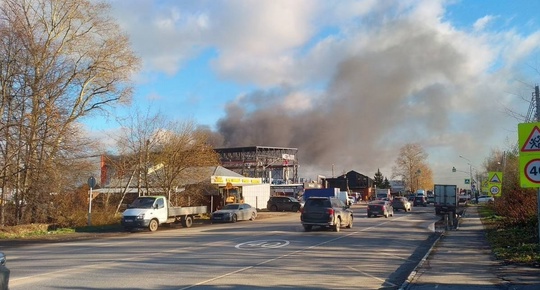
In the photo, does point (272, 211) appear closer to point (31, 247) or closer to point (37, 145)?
point (37, 145)

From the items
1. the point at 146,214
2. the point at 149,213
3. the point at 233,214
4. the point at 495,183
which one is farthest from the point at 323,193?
the point at 146,214

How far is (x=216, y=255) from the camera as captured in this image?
15125 millimetres

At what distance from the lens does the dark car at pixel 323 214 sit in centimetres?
2436

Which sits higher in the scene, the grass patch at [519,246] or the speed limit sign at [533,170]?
the speed limit sign at [533,170]

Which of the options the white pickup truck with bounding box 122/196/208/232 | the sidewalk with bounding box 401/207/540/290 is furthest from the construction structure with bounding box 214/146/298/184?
the sidewalk with bounding box 401/207/540/290

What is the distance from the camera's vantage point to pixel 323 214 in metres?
24.4

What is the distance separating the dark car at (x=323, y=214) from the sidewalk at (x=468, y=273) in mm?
8562

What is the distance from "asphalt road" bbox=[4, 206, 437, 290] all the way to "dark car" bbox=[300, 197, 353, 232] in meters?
3.81

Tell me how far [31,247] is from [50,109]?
11.1 metres

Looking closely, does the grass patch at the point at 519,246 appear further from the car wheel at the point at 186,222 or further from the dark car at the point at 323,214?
the car wheel at the point at 186,222

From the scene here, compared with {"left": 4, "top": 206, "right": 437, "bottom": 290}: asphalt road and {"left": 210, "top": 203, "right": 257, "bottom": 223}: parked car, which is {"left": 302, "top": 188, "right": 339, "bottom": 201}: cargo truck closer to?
{"left": 210, "top": 203, "right": 257, "bottom": 223}: parked car

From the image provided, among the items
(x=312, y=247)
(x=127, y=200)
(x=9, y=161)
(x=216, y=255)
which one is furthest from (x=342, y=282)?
(x=127, y=200)

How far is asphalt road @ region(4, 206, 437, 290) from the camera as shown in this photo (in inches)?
407

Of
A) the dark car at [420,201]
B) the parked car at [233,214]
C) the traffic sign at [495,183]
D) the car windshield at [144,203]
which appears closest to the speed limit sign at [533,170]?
the traffic sign at [495,183]
